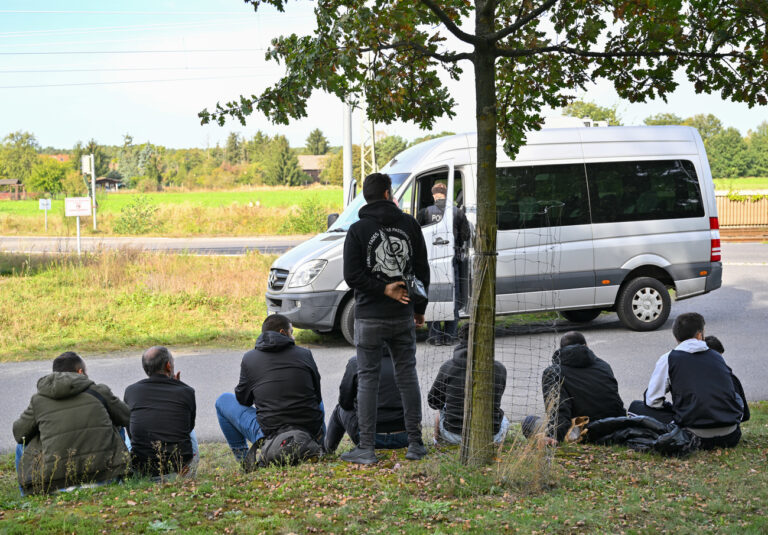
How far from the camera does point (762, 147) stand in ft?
287

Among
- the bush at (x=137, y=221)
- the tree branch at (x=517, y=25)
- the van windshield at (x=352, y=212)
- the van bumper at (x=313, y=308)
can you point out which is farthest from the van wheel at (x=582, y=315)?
the bush at (x=137, y=221)

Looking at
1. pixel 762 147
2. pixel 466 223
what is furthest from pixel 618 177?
pixel 762 147

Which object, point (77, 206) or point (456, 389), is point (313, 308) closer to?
point (456, 389)

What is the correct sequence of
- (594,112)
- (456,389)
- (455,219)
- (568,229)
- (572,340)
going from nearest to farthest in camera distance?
1. (456,389)
2. (572,340)
3. (455,219)
4. (568,229)
5. (594,112)

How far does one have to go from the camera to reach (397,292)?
16.5ft

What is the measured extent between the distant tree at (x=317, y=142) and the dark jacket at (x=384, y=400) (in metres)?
115

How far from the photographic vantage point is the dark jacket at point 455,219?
9.95m

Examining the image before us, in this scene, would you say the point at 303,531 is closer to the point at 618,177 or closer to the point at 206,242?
the point at 618,177

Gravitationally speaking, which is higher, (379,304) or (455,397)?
(379,304)

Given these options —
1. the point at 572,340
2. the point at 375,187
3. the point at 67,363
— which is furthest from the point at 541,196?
the point at 67,363

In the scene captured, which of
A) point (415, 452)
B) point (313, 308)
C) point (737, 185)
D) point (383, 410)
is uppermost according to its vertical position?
point (737, 185)

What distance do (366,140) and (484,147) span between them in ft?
57.5

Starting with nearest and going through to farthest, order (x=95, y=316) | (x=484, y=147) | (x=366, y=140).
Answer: (x=484, y=147) < (x=95, y=316) < (x=366, y=140)

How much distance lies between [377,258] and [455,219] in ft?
16.5
